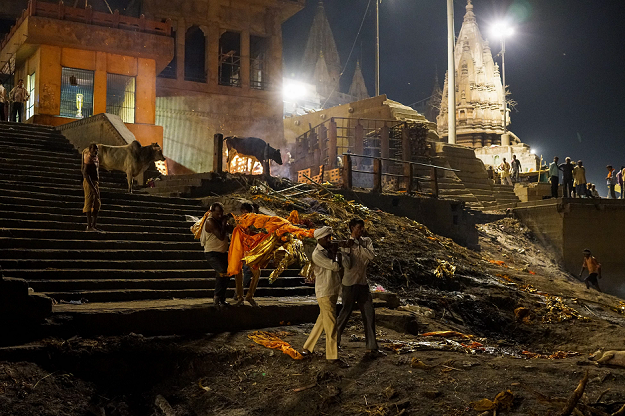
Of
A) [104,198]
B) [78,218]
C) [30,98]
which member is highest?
[30,98]

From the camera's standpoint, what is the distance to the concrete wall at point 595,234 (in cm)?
2122

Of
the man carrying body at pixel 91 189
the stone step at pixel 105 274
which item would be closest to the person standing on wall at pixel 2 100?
the man carrying body at pixel 91 189

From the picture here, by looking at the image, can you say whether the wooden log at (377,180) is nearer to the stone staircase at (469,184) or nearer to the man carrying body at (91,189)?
the stone staircase at (469,184)

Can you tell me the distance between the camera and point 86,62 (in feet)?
73.5

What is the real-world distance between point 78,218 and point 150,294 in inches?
118

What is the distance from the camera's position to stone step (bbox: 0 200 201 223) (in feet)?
33.6

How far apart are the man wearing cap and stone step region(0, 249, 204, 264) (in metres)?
4.10

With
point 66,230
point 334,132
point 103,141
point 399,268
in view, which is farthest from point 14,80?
point 399,268

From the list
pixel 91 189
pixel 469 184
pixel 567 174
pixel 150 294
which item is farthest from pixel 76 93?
pixel 567 174

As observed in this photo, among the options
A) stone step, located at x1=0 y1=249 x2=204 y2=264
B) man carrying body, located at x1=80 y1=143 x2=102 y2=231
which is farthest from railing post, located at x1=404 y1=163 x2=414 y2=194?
man carrying body, located at x1=80 y1=143 x2=102 y2=231

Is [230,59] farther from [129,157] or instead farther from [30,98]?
[129,157]

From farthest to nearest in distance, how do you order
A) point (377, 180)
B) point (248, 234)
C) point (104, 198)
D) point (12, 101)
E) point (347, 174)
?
point (12, 101) < point (377, 180) < point (347, 174) < point (104, 198) < point (248, 234)

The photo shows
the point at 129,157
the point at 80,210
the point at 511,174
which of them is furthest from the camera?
the point at 511,174

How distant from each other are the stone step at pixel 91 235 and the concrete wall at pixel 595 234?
15.5 m
